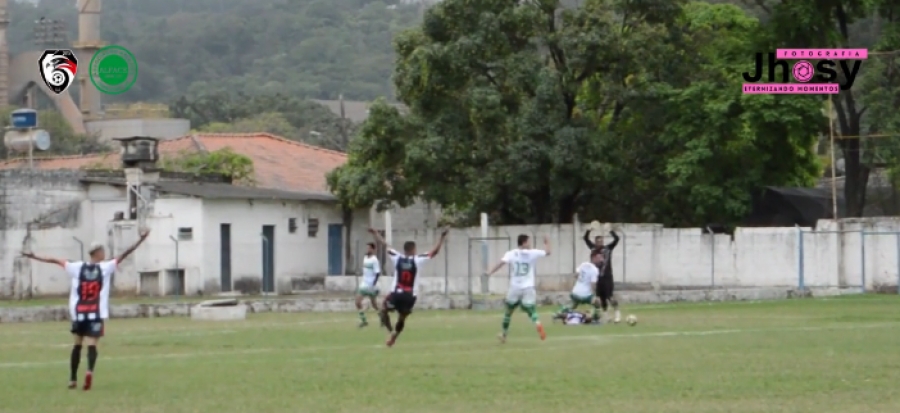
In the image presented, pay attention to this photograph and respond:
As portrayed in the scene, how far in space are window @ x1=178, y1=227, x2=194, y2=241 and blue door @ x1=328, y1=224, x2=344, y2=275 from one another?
721 cm

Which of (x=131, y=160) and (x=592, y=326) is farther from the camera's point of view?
(x=131, y=160)

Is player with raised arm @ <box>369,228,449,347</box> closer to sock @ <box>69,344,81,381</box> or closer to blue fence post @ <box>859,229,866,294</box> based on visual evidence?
sock @ <box>69,344,81,381</box>

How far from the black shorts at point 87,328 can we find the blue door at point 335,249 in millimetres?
37007

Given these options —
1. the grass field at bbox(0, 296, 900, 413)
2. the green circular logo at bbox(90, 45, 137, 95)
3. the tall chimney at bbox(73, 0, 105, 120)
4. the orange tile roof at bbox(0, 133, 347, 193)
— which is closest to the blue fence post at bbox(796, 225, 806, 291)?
the grass field at bbox(0, 296, 900, 413)

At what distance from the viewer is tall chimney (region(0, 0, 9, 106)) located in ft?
335

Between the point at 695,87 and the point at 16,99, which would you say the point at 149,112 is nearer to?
the point at 16,99

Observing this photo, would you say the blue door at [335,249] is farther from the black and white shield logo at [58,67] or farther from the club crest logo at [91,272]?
the club crest logo at [91,272]

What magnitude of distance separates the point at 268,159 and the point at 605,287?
4633 cm

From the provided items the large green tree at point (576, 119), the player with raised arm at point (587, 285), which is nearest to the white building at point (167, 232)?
the large green tree at point (576, 119)

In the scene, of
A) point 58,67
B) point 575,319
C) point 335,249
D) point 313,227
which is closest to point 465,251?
point 313,227

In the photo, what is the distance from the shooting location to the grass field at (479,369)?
53.3 feet

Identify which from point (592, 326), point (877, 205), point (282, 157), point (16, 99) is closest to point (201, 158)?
point (282, 157)

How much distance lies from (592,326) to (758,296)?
45.7 feet

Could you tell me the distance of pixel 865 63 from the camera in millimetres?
49219
